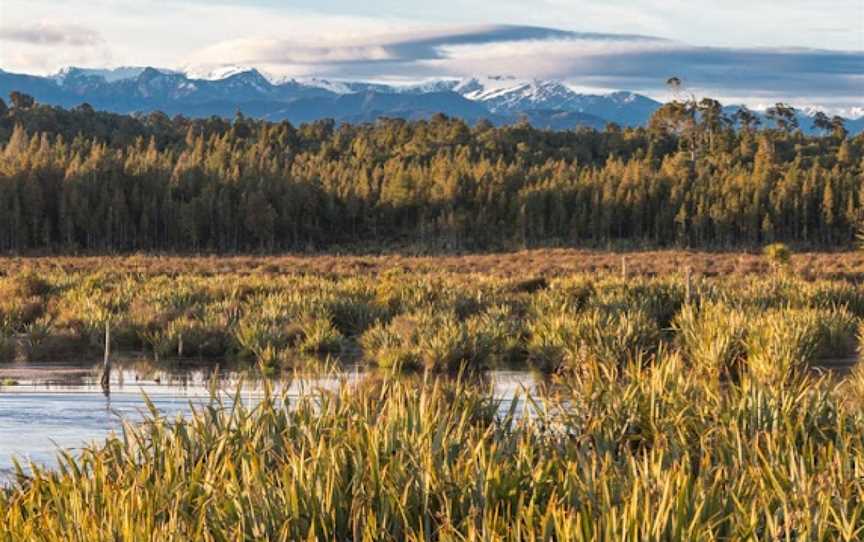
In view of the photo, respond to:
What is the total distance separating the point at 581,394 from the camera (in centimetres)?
1142

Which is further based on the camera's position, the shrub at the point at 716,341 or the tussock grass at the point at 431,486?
the shrub at the point at 716,341

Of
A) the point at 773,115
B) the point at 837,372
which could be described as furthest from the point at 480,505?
the point at 773,115

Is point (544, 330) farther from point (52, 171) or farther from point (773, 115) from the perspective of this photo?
point (773, 115)

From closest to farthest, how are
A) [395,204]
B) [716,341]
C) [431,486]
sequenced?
[431,486] < [716,341] < [395,204]

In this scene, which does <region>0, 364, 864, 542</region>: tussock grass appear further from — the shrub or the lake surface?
the shrub

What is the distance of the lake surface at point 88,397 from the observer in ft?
42.9

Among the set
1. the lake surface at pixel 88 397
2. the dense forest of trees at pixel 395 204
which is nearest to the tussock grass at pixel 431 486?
the lake surface at pixel 88 397

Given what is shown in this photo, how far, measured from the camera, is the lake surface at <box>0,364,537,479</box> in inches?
514

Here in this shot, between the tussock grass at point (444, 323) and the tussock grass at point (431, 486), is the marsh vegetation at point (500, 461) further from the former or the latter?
the tussock grass at point (444, 323)

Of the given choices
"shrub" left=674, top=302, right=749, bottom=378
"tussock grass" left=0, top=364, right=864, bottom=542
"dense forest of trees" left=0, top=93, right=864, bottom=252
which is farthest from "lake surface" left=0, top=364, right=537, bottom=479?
"dense forest of trees" left=0, top=93, right=864, bottom=252

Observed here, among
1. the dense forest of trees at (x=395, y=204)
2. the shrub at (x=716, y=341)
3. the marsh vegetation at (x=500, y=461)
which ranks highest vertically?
the marsh vegetation at (x=500, y=461)

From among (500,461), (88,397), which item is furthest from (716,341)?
(500,461)

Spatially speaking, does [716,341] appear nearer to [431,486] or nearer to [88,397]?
[88,397]

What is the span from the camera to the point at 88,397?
17.2 meters
